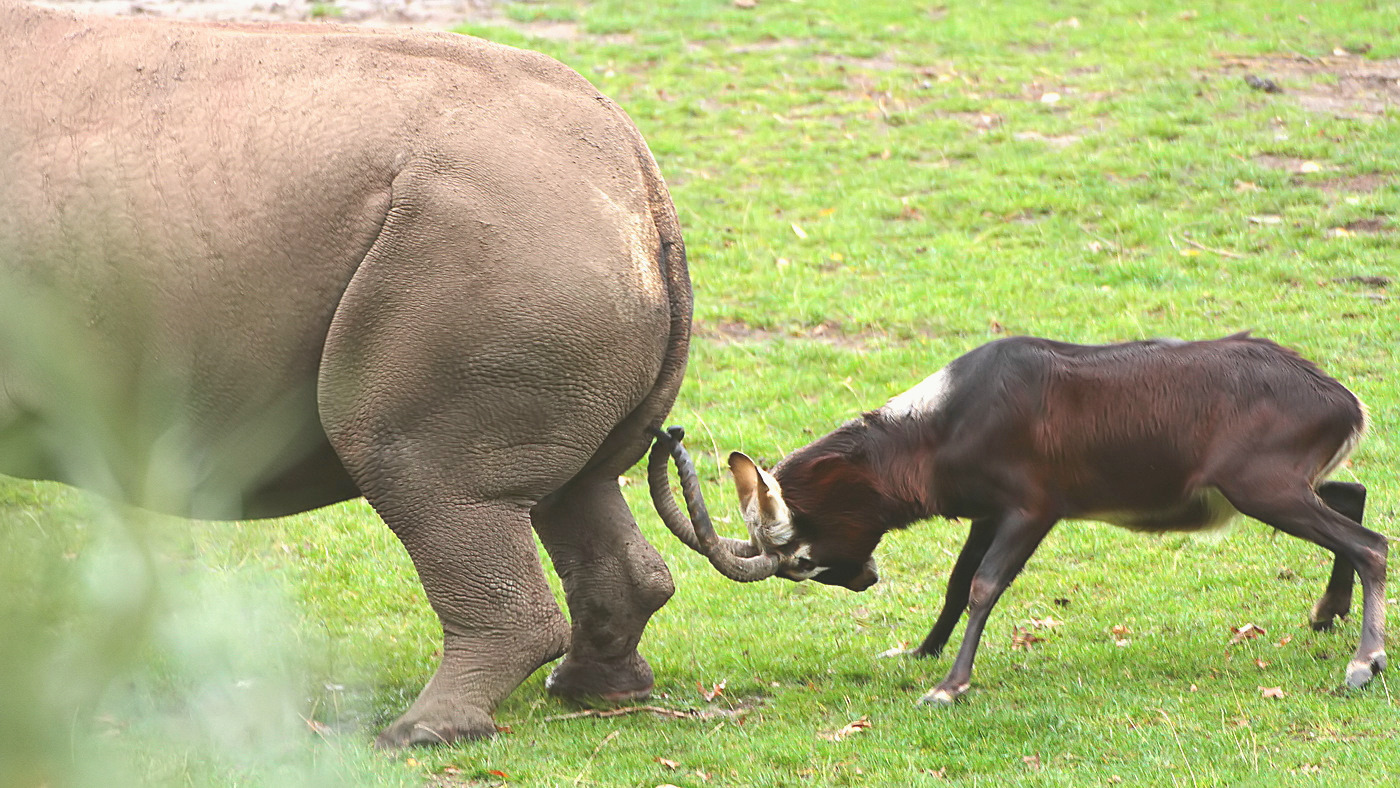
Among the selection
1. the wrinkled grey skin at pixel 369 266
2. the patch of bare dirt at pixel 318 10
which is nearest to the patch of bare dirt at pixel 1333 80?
the patch of bare dirt at pixel 318 10

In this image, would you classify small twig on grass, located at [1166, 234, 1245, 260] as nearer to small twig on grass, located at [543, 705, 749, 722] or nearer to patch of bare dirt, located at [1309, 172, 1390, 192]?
patch of bare dirt, located at [1309, 172, 1390, 192]

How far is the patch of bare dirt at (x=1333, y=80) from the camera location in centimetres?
1458

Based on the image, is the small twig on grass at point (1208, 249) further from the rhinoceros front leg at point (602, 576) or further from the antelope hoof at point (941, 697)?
the rhinoceros front leg at point (602, 576)

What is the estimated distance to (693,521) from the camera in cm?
578

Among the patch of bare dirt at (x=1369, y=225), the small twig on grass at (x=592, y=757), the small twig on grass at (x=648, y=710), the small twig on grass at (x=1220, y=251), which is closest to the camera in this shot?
the small twig on grass at (x=592, y=757)

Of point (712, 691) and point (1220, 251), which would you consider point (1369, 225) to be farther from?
point (712, 691)

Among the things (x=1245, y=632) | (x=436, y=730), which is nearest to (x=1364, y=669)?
(x=1245, y=632)

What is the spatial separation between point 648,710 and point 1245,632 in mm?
2507

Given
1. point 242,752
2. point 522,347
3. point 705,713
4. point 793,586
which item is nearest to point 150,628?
point 242,752

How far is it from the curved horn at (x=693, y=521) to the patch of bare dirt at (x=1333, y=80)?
10527 millimetres

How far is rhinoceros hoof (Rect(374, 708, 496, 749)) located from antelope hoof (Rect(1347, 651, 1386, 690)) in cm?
309

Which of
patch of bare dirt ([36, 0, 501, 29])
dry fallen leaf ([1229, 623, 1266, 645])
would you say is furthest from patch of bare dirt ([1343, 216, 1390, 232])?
patch of bare dirt ([36, 0, 501, 29])

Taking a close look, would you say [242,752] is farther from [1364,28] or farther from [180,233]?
[1364,28]

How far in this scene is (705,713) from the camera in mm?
5855
